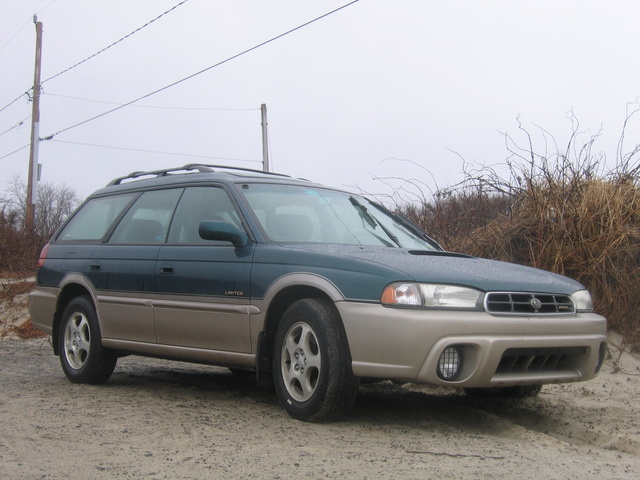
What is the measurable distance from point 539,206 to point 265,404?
14.2ft

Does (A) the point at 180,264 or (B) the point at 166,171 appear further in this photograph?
(B) the point at 166,171

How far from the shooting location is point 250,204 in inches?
233

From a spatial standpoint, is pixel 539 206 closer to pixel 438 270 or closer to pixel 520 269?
pixel 520 269

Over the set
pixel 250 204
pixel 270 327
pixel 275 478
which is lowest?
pixel 275 478

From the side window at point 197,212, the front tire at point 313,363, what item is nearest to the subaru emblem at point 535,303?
the front tire at point 313,363

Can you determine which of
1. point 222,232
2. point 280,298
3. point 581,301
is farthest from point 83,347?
point 581,301

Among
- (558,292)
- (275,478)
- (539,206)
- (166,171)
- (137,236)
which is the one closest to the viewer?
(275,478)

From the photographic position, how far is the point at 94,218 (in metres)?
7.36

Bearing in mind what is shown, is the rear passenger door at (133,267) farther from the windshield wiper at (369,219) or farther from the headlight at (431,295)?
the headlight at (431,295)

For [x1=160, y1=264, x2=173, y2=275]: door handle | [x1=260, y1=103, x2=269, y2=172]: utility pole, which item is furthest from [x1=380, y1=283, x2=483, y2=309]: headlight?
[x1=260, y1=103, x2=269, y2=172]: utility pole

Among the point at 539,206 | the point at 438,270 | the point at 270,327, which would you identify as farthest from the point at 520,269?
the point at 539,206

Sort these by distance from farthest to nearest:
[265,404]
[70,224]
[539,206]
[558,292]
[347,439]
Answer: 1. [539,206]
2. [70,224]
3. [265,404]
4. [558,292]
5. [347,439]

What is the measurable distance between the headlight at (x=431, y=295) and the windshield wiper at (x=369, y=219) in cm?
122

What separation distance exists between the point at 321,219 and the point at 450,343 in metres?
1.73
